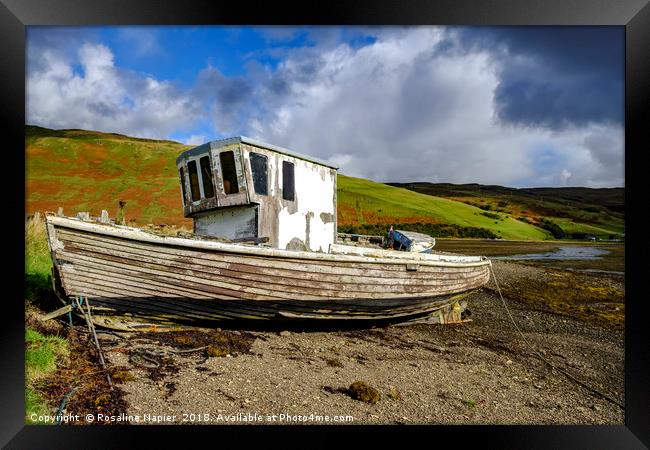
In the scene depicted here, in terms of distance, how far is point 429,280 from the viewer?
6.47m

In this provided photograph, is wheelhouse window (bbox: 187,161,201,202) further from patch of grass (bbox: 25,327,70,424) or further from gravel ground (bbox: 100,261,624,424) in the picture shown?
patch of grass (bbox: 25,327,70,424)

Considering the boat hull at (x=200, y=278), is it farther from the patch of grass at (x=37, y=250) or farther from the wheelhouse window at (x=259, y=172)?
the patch of grass at (x=37, y=250)

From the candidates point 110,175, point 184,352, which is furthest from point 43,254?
point 110,175

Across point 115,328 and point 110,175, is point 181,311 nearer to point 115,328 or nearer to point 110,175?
point 115,328

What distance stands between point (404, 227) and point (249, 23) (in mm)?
28344

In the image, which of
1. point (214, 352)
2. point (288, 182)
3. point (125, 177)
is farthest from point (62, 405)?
point (125, 177)

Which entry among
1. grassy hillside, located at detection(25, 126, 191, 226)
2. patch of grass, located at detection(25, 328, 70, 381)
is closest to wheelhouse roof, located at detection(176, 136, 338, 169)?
patch of grass, located at detection(25, 328, 70, 381)

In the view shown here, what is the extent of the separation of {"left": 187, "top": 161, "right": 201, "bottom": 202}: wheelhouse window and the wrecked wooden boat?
0.06ft

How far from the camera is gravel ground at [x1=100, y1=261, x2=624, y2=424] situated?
142 inches

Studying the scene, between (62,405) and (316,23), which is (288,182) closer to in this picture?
(316,23)

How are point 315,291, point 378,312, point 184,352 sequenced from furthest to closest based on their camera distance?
point 378,312, point 315,291, point 184,352

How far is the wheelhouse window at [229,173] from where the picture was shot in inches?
225
